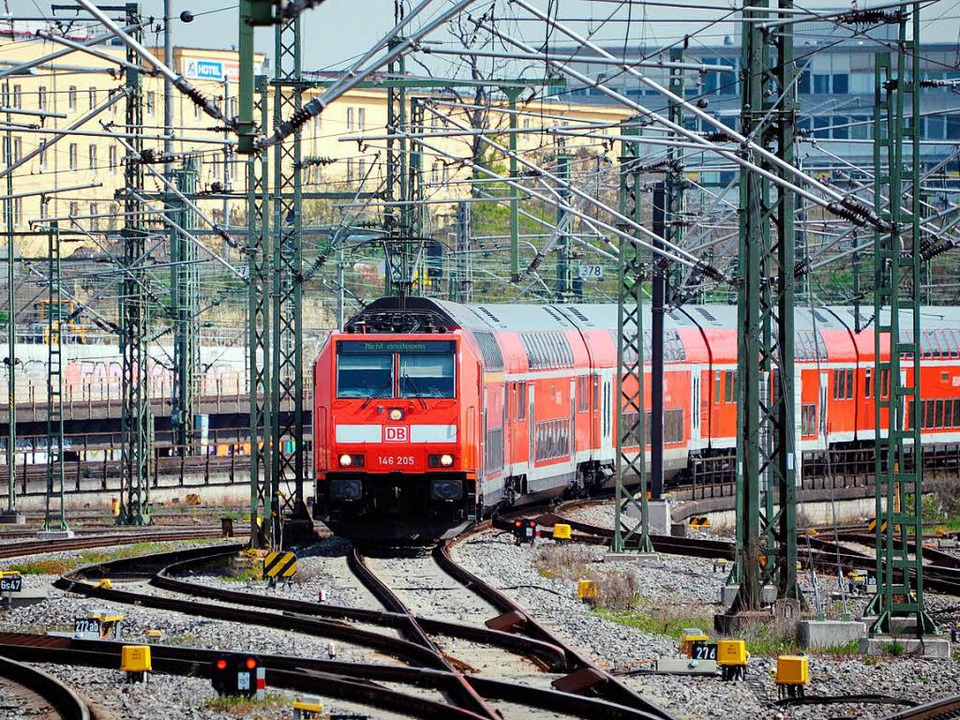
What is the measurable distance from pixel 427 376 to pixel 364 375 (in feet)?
2.94

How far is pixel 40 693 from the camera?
14703 millimetres

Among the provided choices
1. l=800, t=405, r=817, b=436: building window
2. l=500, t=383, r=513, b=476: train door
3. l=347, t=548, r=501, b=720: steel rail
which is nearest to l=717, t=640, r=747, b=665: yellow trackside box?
l=347, t=548, r=501, b=720: steel rail

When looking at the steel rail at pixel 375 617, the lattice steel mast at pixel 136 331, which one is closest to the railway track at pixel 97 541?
the lattice steel mast at pixel 136 331

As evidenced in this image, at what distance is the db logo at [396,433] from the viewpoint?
25288 mm

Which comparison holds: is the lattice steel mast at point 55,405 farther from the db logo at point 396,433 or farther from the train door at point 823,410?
the train door at point 823,410

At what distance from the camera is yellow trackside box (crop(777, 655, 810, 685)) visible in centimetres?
1398

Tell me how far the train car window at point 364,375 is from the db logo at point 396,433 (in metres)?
0.46

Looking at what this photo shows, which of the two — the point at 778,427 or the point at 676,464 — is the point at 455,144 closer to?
the point at 676,464

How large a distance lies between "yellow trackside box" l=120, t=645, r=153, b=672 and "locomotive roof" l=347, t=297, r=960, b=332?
7.41 meters

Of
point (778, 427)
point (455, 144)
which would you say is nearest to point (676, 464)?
point (778, 427)

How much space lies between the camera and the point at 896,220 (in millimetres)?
16703

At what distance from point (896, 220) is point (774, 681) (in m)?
4.64

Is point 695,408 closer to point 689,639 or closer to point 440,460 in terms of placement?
point 440,460

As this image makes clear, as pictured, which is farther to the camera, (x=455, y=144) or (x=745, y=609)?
(x=455, y=144)
